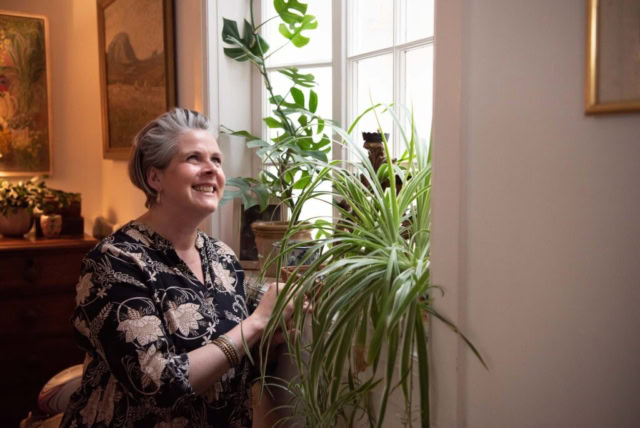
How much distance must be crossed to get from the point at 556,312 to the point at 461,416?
282mm

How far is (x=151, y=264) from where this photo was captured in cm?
155

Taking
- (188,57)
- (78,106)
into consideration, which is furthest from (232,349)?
(78,106)

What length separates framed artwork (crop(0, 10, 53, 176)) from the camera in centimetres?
375

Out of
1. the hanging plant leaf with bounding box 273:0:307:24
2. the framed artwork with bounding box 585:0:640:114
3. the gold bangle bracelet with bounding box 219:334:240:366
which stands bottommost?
the gold bangle bracelet with bounding box 219:334:240:366

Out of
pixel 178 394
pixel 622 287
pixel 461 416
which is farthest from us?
pixel 178 394

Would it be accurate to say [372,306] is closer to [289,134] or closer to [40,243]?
[289,134]

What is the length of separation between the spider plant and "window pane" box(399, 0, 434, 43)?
0.49m

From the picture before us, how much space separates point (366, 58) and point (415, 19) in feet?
0.93

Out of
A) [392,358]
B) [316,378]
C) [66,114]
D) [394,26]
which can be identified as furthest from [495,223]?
[66,114]

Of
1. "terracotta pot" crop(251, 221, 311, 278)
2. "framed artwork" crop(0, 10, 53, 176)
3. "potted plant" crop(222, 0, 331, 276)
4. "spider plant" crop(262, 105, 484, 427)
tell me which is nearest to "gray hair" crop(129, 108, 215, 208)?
"potted plant" crop(222, 0, 331, 276)

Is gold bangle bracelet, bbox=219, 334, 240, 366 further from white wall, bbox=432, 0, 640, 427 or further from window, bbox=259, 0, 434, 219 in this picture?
window, bbox=259, 0, 434, 219

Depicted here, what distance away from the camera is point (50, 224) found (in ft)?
11.4

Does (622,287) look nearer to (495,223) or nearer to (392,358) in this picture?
(495,223)

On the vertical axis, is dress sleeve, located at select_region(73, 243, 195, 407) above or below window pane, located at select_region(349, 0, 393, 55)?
below
